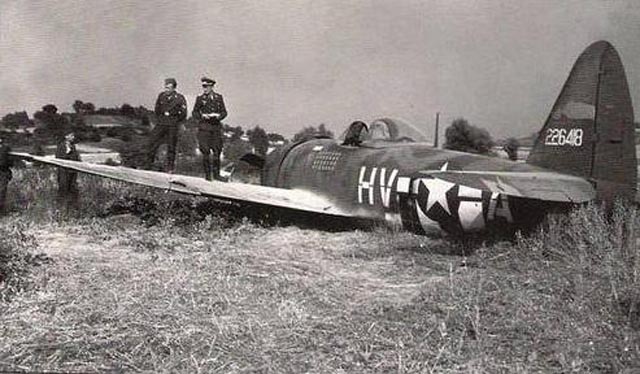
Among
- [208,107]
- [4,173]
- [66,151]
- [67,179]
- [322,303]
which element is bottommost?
[322,303]

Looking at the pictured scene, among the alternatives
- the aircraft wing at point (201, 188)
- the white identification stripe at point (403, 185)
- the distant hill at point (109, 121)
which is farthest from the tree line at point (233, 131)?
the white identification stripe at point (403, 185)

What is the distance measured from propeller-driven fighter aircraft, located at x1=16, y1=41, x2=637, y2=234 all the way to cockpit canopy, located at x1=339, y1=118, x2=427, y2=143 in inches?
17.3

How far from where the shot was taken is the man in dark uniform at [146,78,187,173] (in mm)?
11172

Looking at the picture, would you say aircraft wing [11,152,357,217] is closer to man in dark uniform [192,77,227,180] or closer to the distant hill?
man in dark uniform [192,77,227,180]

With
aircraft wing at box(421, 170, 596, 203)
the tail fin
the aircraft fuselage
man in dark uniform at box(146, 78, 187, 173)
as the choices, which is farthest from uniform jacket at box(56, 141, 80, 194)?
the tail fin

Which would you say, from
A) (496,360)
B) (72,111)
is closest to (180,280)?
(496,360)

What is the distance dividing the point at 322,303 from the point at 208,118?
7.08 m

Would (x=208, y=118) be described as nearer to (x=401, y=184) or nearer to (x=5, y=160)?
(x=5, y=160)

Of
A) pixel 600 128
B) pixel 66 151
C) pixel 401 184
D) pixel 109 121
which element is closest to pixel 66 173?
pixel 66 151

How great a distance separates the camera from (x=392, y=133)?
31.3 ft

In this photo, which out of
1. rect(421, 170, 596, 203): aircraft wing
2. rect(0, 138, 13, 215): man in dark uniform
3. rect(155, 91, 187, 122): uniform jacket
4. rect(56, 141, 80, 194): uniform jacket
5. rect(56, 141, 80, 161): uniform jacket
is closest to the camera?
rect(421, 170, 596, 203): aircraft wing

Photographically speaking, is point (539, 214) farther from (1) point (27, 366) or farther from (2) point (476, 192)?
(1) point (27, 366)

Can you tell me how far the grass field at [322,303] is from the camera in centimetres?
348

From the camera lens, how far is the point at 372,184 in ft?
28.2
